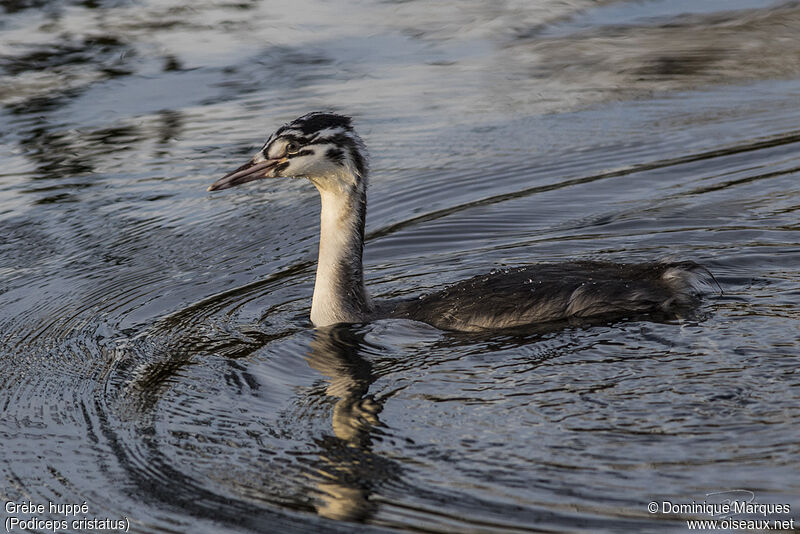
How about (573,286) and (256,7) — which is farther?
(256,7)

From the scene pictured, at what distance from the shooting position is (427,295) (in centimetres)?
780

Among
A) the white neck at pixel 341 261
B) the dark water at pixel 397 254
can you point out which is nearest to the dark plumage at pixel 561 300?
the dark water at pixel 397 254

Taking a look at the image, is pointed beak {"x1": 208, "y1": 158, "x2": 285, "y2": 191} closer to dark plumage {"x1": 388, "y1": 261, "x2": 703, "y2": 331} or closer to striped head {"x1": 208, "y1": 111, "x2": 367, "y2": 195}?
striped head {"x1": 208, "y1": 111, "x2": 367, "y2": 195}

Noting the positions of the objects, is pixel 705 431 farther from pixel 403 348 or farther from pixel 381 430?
pixel 403 348

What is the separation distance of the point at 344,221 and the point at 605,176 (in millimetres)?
3127

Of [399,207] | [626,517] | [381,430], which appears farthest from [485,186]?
[626,517]

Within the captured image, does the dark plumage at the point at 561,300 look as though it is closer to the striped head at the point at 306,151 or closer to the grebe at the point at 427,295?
the grebe at the point at 427,295

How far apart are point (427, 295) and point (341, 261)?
609 mm

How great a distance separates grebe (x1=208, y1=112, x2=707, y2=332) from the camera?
735 centimetres

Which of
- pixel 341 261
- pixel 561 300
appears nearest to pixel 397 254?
pixel 341 261

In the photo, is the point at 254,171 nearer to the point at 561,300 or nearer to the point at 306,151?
the point at 306,151

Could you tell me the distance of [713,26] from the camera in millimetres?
14109

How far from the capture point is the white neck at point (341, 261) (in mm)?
7777

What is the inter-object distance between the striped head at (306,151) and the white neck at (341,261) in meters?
0.19
